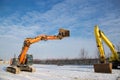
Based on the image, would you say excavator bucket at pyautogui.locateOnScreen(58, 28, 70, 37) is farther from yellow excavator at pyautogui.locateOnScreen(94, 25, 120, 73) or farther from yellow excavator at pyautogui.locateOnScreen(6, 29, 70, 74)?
yellow excavator at pyautogui.locateOnScreen(94, 25, 120, 73)

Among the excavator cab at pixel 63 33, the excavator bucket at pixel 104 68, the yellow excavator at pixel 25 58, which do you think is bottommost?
the excavator bucket at pixel 104 68

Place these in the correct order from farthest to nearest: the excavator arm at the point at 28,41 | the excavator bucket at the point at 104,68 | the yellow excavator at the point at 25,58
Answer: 1. the excavator arm at the point at 28,41
2. the yellow excavator at the point at 25,58
3. the excavator bucket at the point at 104,68

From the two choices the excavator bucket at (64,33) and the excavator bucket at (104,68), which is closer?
the excavator bucket at (64,33)

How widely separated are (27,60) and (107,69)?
885 centimetres

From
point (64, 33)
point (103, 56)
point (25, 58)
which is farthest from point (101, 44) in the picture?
point (25, 58)

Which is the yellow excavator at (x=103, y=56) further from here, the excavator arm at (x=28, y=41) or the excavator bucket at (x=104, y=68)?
the excavator arm at (x=28, y=41)

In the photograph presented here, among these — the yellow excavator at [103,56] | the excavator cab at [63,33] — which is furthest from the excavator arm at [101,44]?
the excavator cab at [63,33]

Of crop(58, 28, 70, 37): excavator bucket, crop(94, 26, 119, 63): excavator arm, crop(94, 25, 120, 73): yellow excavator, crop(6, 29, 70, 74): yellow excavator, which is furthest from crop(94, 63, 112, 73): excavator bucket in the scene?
crop(6, 29, 70, 74): yellow excavator

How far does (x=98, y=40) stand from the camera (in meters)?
20.4

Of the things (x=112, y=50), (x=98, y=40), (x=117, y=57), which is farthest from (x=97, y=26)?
(x=117, y=57)

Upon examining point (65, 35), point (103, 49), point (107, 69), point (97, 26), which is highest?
point (97, 26)

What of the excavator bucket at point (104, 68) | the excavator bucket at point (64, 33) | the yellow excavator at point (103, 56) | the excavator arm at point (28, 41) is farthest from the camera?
the excavator arm at point (28, 41)

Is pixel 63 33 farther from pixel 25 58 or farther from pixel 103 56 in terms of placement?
pixel 25 58

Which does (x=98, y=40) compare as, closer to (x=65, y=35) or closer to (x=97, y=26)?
(x=97, y=26)
